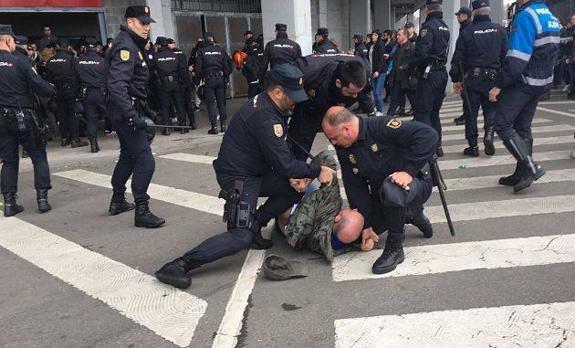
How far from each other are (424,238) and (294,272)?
1.22m

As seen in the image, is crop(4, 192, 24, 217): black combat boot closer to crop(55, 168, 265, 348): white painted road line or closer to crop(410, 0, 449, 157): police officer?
crop(55, 168, 265, 348): white painted road line

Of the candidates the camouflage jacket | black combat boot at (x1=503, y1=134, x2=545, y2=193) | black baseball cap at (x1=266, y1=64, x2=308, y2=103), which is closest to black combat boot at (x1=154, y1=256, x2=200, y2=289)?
the camouflage jacket

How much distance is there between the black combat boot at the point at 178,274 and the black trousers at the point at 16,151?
2.93 metres

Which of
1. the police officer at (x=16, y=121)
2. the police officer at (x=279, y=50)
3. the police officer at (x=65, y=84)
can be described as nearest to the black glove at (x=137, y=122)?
the police officer at (x=16, y=121)

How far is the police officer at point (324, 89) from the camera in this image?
4133 mm

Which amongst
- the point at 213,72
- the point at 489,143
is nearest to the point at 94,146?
the point at 213,72

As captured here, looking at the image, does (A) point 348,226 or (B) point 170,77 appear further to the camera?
(B) point 170,77

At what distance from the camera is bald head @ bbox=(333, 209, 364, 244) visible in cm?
385

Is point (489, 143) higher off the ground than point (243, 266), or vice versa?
point (489, 143)

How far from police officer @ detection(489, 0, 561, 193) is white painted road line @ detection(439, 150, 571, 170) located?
1168mm

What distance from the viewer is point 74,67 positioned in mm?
9273

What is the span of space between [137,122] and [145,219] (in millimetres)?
938

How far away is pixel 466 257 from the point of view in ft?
12.3

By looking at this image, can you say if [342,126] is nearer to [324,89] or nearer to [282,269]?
[324,89]
